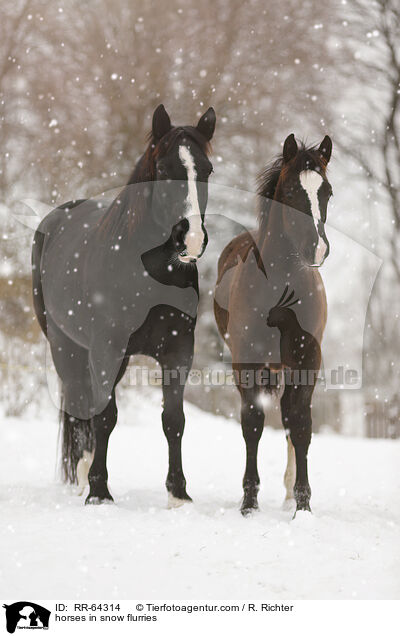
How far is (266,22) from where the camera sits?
6297 mm

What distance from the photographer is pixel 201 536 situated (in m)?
4.05

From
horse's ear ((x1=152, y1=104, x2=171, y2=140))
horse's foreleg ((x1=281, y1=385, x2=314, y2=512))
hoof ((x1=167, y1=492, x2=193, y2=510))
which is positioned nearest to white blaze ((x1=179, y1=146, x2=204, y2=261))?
horse's ear ((x1=152, y1=104, x2=171, y2=140))

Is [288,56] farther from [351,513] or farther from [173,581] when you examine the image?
[173,581]

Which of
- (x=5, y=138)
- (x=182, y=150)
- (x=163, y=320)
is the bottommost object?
(x=163, y=320)

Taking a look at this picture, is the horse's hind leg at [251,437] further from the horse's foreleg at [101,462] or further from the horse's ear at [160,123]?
the horse's ear at [160,123]

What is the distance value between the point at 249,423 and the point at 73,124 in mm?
3731

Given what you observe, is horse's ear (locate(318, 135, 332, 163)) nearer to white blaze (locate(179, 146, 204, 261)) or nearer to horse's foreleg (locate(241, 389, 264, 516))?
white blaze (locate(179, 146, 204, 261))

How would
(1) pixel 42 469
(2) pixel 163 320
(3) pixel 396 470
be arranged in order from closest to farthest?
(2) pixel 163 320, (3) pixel 396 470, (1) pixel 42 469

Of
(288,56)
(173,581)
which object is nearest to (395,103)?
(288,56)

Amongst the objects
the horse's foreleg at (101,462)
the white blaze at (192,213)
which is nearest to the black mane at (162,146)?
the white blaze at (192,213)

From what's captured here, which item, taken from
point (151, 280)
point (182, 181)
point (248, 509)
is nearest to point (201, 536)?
point (248, 509)

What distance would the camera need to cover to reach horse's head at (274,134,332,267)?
416 centimetres

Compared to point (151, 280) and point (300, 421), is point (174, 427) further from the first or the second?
point (151, 280)

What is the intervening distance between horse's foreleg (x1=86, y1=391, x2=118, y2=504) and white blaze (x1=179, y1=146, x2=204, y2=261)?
149cm
